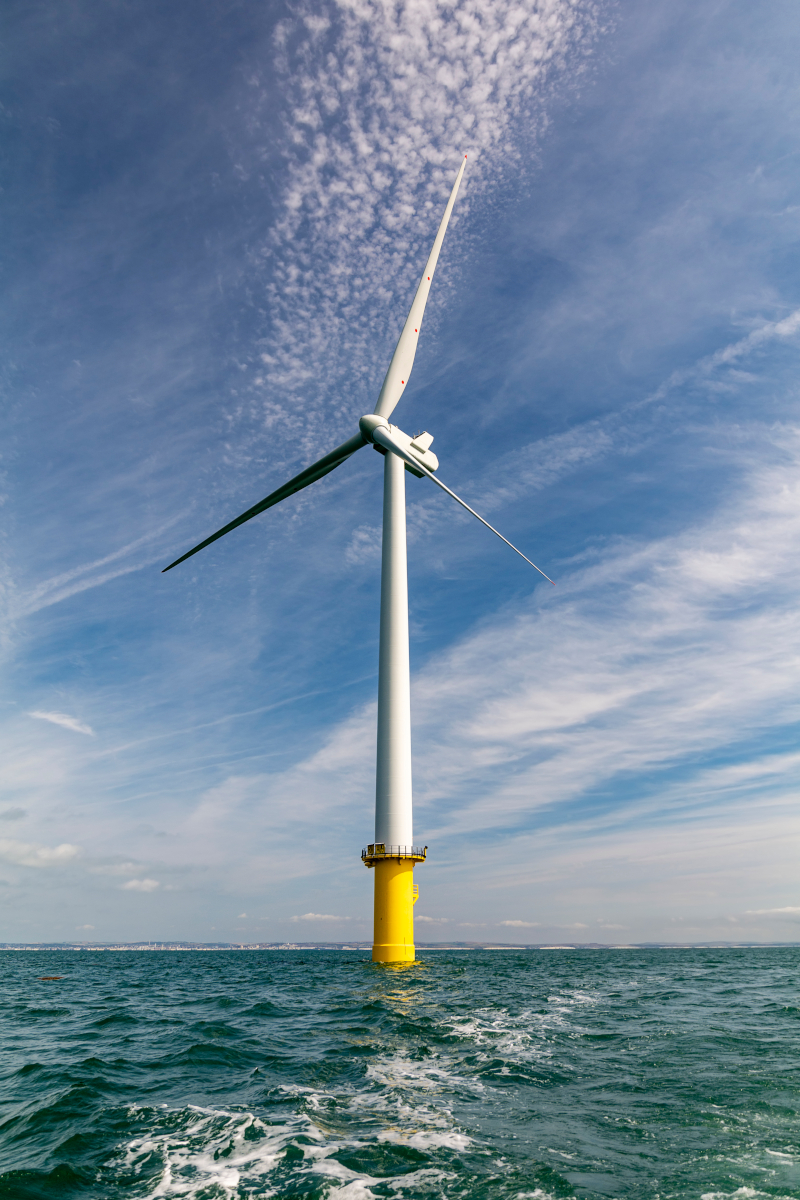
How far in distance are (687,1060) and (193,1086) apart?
1274cm

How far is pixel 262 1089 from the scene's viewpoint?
14.5m

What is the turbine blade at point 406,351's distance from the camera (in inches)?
2056

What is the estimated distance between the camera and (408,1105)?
41.6 feet

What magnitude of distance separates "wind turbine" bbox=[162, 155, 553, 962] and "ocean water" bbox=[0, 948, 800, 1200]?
12378mm

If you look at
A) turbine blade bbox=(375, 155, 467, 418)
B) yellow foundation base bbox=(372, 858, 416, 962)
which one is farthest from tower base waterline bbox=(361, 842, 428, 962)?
turbine blade bbox=(375, 155, 467, 418)

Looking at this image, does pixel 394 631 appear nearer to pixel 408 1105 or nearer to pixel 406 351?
pixel 406 351

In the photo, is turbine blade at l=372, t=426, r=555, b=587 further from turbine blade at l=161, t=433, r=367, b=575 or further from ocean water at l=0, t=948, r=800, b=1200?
ocean water at l=0, t=948, r=800, b=1200

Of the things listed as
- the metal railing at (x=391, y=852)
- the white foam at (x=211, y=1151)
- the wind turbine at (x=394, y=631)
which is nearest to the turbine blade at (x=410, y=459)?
the wind turbine at (x=394, y=631)

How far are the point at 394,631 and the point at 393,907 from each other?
56.8 feet

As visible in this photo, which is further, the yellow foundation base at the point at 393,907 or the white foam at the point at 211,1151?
the yellow foundation base at the point at 393,907

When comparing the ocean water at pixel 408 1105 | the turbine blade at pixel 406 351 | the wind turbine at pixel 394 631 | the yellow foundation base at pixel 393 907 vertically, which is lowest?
the ocean water at pixel 408 1105

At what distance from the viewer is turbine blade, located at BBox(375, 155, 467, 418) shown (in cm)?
5222

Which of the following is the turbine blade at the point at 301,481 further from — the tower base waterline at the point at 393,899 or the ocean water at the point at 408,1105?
the ocean water at the point at 408,1105

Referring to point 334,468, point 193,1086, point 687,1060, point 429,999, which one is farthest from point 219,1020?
point 334,468
